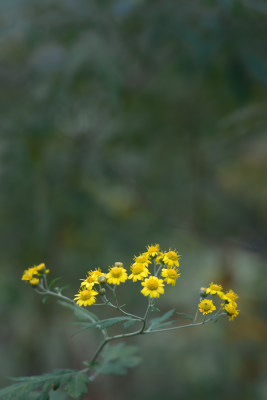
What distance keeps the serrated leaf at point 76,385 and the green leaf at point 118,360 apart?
161mm

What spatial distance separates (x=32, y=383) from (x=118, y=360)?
0.40 metres

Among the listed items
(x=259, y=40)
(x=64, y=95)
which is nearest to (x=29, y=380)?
(x=64, y=95)

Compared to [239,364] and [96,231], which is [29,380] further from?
[239,364]

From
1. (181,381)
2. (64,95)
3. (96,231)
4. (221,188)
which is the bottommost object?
(181,381)

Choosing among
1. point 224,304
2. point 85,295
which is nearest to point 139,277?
point 85,295

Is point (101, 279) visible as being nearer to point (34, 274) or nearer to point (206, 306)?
point (34, 274)

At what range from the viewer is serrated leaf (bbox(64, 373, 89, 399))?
1.12 meters

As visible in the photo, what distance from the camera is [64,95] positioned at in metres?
2.28

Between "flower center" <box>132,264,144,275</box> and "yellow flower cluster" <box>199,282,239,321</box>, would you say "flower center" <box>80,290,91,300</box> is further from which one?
"yellow flower cluster" <box>199,282,239,321</box>

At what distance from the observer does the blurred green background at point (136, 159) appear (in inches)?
82.7

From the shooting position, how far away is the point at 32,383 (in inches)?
44.6

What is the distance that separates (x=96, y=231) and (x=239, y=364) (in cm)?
215

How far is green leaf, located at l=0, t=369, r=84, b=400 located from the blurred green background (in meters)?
0.40

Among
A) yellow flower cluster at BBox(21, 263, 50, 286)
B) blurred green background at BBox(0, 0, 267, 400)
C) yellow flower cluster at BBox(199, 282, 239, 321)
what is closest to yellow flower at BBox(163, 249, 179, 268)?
yellow flower cluster at BBox(199, 282, 239, 321)
